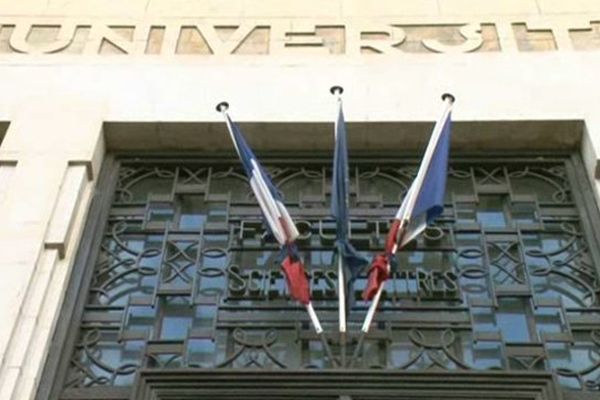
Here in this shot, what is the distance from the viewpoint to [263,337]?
837 centimetres

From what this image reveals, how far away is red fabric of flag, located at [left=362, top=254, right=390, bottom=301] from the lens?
820cm

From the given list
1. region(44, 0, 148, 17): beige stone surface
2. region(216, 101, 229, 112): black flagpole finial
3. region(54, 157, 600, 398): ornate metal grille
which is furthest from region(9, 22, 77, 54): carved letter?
region(216, 101, 229, 112): black flagpole finial

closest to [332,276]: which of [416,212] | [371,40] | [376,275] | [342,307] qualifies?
[376,275]

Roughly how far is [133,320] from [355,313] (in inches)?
68.2

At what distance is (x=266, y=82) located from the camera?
10.4 m

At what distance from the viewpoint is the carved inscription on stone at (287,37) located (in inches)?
424

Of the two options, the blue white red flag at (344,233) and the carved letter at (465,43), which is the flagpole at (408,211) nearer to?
the blue white red flag at (344,233)

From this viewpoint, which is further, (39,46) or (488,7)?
(488,7)

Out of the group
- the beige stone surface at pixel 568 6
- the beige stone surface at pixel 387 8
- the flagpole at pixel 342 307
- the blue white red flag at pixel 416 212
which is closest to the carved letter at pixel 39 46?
the beige stone surface at pixel 387 8

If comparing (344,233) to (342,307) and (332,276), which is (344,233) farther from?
(342,307)

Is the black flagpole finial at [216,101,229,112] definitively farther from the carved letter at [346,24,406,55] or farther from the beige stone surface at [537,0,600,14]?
the beige stone surface at [537,0,600,14]

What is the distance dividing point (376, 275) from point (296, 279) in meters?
0.61

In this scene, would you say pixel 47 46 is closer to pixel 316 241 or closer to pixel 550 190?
pixel 316 241

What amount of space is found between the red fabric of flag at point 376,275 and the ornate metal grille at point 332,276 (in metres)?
0.32
